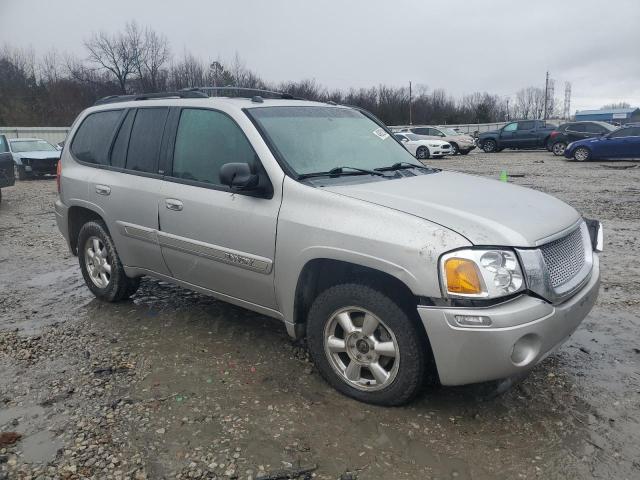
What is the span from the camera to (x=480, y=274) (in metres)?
2.74

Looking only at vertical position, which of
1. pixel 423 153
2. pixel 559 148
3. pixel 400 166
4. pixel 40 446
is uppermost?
pixel 400 166

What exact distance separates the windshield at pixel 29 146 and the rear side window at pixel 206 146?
1828 cm

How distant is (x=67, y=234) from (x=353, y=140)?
10.2 ft

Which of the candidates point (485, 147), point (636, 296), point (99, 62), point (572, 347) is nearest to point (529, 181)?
point (636, 296)

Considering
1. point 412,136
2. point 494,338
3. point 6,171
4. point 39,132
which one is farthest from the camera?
point 39,132

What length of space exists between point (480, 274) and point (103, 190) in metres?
3.46

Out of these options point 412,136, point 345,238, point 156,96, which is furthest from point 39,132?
point 345,238

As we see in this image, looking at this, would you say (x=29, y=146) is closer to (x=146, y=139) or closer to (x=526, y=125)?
(x=146, y=139)

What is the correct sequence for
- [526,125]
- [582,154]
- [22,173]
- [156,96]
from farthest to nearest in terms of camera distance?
[526,125]
[582,154]
[22,173]
[156,96]

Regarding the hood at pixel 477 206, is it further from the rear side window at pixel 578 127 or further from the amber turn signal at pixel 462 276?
the rear side window at pixel 578 127

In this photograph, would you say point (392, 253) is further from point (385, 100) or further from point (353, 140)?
point (385, 100)

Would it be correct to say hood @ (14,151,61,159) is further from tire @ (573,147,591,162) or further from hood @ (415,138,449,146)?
tire @ (573,147,591,162)

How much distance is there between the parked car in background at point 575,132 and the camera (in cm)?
2466

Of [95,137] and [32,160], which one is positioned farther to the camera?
[32,160]
